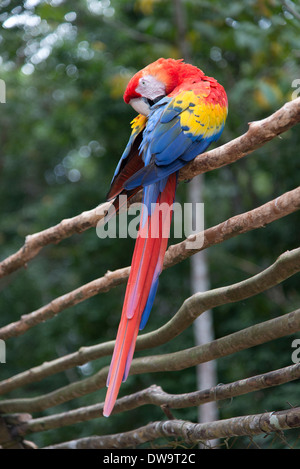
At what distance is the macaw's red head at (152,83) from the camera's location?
1514 mm

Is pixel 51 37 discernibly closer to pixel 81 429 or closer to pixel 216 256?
pixel 216 256

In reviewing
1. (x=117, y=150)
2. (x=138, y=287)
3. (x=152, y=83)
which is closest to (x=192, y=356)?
(x=138, y=287)

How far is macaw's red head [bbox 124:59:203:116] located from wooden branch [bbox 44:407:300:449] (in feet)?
2.78

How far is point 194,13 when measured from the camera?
336 cm

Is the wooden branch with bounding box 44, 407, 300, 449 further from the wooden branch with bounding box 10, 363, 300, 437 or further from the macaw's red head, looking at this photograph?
the macaw's red head

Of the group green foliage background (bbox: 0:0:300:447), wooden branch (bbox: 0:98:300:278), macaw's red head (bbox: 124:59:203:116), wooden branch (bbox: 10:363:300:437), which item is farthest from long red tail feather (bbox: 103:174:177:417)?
green foliage background (bbox: 0:0:300:447)

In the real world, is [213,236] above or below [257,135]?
below

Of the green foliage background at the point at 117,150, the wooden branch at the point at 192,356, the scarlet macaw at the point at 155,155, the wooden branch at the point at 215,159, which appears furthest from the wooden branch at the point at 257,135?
the green foliage background at the point at 117,150

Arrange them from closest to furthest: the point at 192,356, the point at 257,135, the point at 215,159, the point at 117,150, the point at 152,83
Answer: the point at 257,135, the point at 215,159, the point at 192,356, the point at 152,83, the point at 117,150

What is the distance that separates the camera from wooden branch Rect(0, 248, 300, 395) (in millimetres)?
1088

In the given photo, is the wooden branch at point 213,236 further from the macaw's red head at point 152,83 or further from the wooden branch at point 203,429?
the macaw's red head at point 152,83

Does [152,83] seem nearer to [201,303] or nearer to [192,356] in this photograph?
[201,303]

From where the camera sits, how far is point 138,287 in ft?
3.73

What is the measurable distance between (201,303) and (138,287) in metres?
0.19
